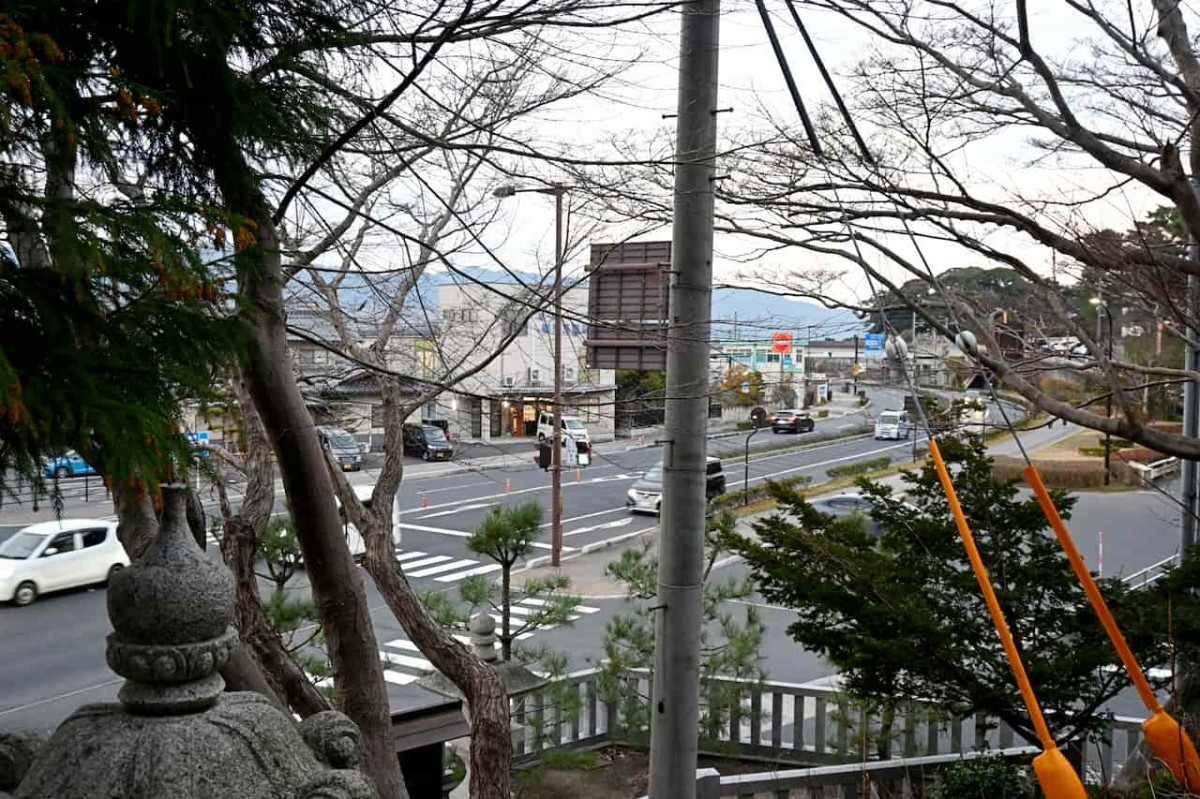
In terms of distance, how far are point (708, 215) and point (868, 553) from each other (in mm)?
2635

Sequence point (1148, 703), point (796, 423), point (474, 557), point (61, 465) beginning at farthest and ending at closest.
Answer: point (796, 423) < point (474, 557) < point (61, 465) < point (1148, 703)

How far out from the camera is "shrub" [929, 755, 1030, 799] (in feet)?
15.0

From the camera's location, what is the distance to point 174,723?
173cm

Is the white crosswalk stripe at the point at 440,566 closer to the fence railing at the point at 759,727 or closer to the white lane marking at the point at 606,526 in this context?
the white lane marking at the point at 606,526

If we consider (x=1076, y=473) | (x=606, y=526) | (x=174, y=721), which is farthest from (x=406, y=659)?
(x=1076, y=473)

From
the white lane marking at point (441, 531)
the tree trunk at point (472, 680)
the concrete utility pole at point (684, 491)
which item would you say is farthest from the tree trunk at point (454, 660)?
the white lane marking at point (441, 531)

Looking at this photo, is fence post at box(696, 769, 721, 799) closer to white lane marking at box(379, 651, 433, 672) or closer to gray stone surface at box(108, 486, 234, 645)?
gray stone surface at box(108, 486, 234, 645)

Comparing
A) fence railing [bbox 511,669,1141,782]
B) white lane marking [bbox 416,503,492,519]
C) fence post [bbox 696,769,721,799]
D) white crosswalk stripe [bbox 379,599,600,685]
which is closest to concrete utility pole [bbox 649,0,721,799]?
fence post [bbox 696,769,721,799]

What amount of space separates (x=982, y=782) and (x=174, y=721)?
409cm

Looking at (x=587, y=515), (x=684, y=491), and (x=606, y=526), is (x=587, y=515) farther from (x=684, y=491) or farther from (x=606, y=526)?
(x=684, y=491)

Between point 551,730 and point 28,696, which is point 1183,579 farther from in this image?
point 28,696

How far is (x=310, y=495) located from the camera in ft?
10.9

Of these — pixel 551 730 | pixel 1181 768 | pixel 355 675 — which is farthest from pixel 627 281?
pixel 551 730

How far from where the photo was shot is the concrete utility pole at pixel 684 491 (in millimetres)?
3705
